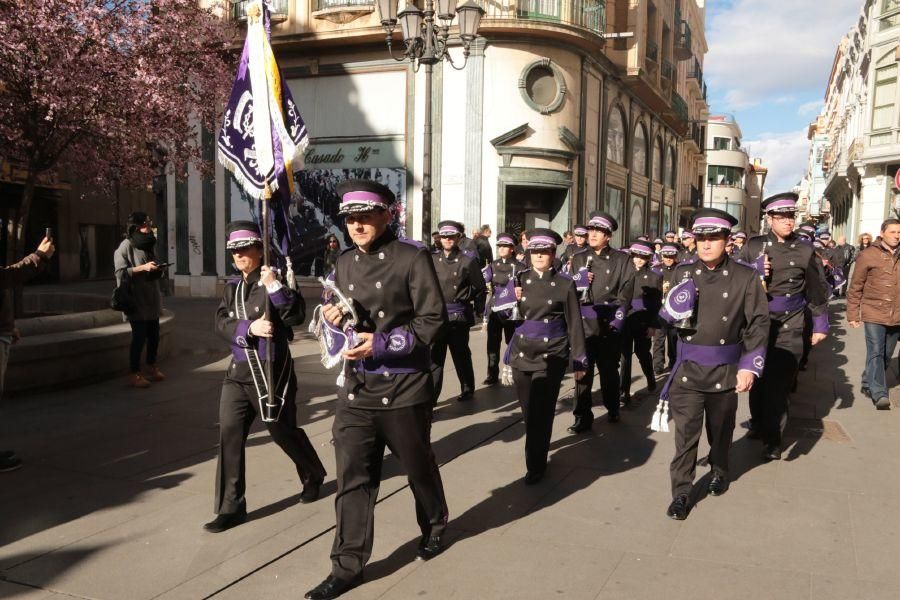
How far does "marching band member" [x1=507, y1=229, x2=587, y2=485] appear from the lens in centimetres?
553

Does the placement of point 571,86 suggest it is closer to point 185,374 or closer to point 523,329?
point 185,374

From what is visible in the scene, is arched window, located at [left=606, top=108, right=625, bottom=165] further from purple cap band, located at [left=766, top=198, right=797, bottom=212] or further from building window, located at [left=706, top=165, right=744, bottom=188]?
building window, located at [left=706, top=165, right=744, bottom=188]

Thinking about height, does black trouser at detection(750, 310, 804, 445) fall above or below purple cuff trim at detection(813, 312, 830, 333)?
below

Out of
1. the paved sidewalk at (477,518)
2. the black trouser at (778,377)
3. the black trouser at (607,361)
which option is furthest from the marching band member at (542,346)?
the black trouser at (778,377)

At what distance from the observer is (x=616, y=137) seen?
80.8 ft

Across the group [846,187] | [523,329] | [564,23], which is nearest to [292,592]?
[523,329]

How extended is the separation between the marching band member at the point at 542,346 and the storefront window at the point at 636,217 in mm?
21590

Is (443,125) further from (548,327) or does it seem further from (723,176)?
(723,176)

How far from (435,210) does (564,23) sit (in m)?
5.67

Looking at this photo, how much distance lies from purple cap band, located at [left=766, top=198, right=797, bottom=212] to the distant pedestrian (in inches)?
222

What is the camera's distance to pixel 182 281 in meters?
22.3

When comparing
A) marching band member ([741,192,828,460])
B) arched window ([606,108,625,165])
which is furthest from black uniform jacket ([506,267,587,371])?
arched window ([606,108,625,165])

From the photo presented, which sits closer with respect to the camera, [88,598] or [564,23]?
[88,598]

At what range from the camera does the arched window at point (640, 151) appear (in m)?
27.5
